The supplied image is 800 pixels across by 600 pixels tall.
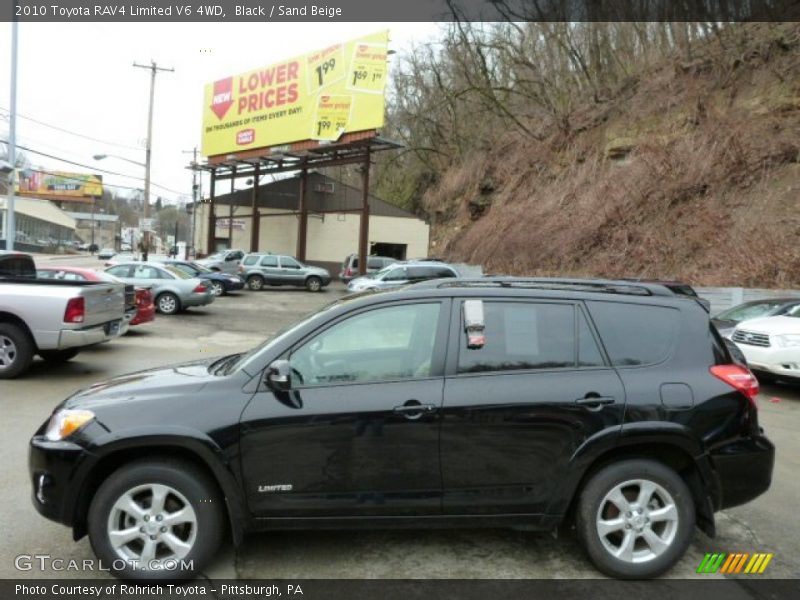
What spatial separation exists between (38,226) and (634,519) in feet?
290

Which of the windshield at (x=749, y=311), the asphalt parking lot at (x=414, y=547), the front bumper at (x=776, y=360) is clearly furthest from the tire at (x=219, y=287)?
the front bumper at (x=776, y=360)

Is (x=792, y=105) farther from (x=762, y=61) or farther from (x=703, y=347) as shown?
(x=703, y=347)

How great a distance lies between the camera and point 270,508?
3.30 meters

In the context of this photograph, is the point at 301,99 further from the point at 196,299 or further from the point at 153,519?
the point at 153,519

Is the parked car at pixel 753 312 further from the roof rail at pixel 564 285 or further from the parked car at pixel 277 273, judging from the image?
the parked car at pixel 277 273

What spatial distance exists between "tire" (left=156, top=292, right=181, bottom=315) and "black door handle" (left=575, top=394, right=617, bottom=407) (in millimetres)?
15988

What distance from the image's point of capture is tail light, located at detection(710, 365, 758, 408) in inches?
140

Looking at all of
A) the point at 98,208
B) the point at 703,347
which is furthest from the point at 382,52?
the point at 98,208

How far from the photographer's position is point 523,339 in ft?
11.8

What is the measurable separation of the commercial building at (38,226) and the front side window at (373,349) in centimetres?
6904

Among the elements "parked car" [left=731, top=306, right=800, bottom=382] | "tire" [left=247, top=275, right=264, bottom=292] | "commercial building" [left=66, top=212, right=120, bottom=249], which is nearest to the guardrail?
"parked car" [left=731, top=306, right=800, bottom=382]

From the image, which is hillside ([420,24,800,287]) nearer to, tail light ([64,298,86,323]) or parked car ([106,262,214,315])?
parked car ([106,262,214,315])

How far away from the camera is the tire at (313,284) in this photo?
101 ft

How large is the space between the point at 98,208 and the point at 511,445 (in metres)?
141
